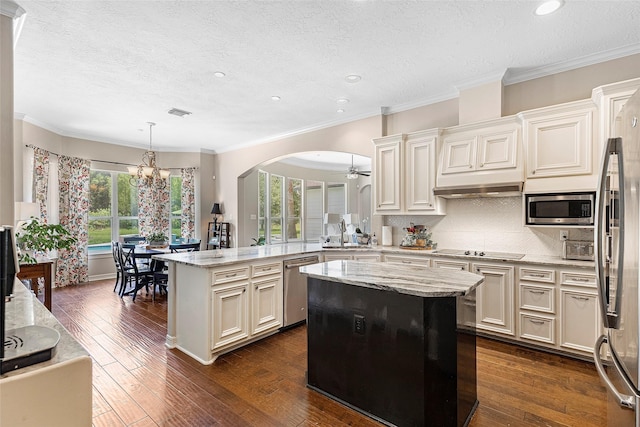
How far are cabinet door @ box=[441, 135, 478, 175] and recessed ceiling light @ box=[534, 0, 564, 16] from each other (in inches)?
53.6

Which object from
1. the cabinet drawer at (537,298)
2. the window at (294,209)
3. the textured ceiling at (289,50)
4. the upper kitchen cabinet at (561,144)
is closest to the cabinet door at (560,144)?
the upper kitchen cabinet at (561,144)

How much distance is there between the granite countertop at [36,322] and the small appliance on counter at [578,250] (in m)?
3.89

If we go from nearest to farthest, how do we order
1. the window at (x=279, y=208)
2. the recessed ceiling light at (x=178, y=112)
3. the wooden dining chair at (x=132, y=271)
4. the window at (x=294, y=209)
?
1. the recessed ceiling light at (x=178, y=112)
2. the wooden dining chair at (x=132, y=271)
3. the window at (x=279, y=208)
4. the window at (x=294, y=209)

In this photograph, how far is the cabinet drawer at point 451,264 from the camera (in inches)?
139

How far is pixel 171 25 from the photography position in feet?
8.74

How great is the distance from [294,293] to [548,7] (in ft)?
11.7

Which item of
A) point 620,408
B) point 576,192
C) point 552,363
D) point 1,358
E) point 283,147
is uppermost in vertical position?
point 283,147

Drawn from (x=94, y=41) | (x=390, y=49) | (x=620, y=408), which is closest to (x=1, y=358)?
(x=620, y=408)

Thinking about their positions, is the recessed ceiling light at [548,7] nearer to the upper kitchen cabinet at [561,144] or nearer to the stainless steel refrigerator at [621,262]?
the upper kitchen cabinet at [561,144]

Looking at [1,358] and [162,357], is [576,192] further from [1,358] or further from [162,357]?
[162,357]

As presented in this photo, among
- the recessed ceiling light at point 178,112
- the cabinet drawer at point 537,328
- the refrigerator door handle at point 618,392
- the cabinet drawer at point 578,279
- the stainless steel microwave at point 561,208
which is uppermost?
the recessed ceiling light at point 178,112

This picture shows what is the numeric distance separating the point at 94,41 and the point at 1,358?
9.73ft

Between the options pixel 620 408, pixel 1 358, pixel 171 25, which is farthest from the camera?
pixel 171 25

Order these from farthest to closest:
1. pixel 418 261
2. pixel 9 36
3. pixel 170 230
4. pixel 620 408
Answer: pixel 170 230
pixel 418 261
pixel 9 36
pixel 620 408
